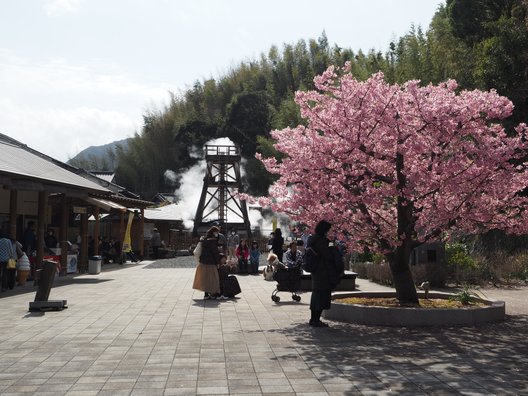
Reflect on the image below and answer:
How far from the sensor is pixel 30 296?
1405cm

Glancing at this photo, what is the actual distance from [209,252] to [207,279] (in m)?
0.57

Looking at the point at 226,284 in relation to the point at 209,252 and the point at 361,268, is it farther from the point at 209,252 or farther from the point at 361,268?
the point at 361,268

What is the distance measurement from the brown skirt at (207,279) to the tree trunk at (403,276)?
13.3ft

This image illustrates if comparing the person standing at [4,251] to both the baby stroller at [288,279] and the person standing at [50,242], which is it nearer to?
the person standing at [50,242]

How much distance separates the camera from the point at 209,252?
534 inches

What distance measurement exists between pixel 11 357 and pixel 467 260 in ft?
45.3

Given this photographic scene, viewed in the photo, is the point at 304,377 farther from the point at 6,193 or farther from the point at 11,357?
the point at 6,193

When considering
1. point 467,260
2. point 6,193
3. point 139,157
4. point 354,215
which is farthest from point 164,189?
point 354,215

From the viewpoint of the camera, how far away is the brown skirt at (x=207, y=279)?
13.4 meters

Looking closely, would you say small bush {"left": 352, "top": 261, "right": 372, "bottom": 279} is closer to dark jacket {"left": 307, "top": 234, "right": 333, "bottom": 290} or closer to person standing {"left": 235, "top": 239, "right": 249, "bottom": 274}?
person standing {"left": 235, "top": 239, "right": 249, "bottom": 274}

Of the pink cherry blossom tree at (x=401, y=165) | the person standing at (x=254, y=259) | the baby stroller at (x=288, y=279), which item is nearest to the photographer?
the pink cherry blossom tree at (x=401, y=165)

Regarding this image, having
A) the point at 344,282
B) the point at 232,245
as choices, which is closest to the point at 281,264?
the point at 344,282

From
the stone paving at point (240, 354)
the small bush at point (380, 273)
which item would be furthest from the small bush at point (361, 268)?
the stone paving at point (240, 354)

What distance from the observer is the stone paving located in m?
5.78
